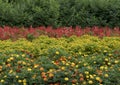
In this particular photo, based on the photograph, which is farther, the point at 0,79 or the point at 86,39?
the point at 86,39

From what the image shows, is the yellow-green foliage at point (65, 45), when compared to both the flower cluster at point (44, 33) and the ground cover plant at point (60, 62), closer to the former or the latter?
the ground cover plant at point (60, 62)

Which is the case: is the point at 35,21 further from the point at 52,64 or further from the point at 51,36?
the point at 52,64

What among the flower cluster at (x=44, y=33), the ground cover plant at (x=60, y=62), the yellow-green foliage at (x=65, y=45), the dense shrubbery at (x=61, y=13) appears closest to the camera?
the ground cover plant at (x=60, y=62)

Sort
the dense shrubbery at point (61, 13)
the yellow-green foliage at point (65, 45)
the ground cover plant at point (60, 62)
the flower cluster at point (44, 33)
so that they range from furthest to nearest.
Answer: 1. the dense shrubbery at point (61, 13)
2. the flower cluster at point (44, 33)
3. the yellow-green foliage at point (65, 45)
4. the ground cover plant at point (60, 62)

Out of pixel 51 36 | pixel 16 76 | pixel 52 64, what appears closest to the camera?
pixel 16 76

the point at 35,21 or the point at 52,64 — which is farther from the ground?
the point at 52,64

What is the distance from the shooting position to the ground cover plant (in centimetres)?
498

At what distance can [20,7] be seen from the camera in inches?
390

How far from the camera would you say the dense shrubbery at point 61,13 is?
9516 mm

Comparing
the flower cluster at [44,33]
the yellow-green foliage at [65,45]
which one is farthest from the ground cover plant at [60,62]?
the flower cluster at [44,33]

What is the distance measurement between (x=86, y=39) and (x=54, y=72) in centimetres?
237

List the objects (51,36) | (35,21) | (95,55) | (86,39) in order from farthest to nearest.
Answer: (35,21)
(51,36)
(86,39)
(95,55)

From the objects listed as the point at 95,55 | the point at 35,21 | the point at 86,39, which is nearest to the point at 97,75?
the point at 95,55

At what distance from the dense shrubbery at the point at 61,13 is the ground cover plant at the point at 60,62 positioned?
2.34 m
